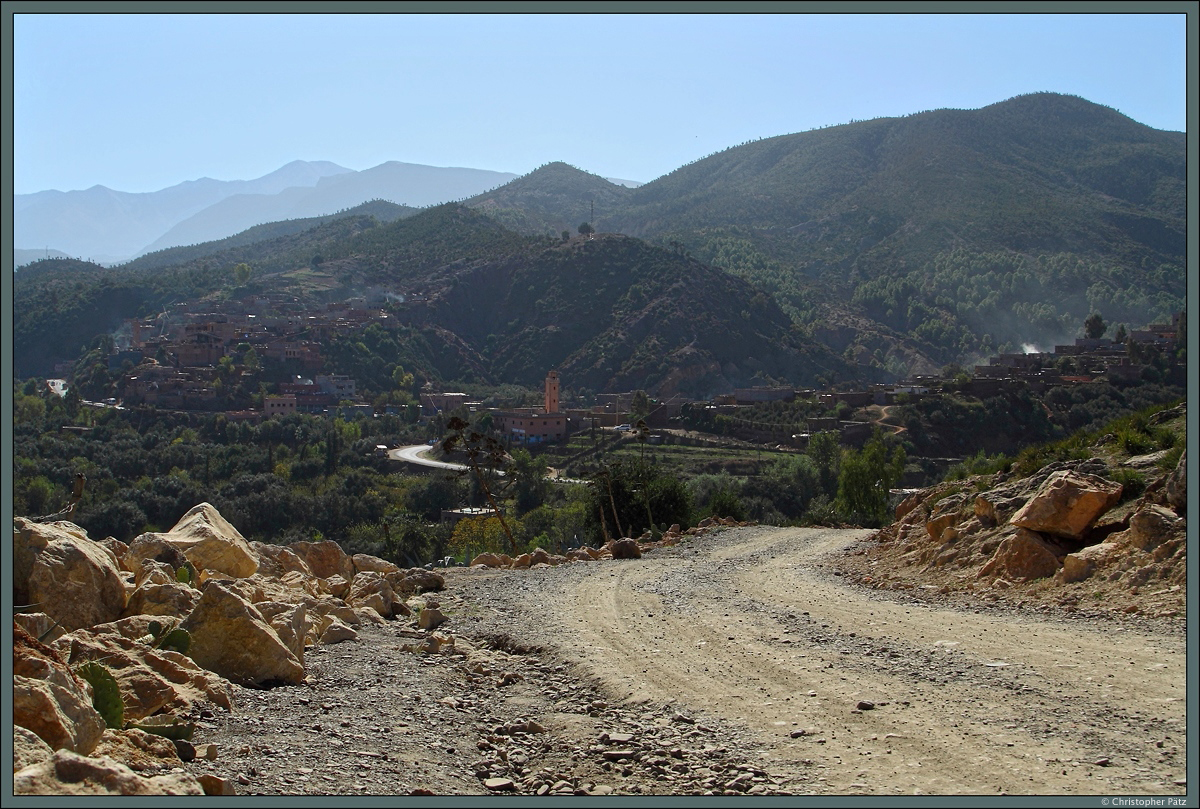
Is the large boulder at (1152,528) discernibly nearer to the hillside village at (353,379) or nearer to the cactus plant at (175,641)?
the cactus plant at (175,641)

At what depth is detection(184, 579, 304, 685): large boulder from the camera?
21.0 ft

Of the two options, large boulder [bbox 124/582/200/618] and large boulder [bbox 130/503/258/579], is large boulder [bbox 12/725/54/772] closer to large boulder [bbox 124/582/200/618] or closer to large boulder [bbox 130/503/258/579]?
large boulder [bbox 124/582/200/618]

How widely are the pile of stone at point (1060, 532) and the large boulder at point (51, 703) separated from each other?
23.8 feet

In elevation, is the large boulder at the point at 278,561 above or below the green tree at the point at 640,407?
above

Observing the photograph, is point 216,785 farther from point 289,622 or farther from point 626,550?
point 626,550

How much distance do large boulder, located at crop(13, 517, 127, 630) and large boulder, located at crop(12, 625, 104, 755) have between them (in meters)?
1.96

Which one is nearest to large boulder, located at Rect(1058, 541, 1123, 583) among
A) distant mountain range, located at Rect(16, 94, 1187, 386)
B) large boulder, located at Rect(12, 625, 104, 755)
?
large boulder, located at Rect(12, 625, 104, 755)

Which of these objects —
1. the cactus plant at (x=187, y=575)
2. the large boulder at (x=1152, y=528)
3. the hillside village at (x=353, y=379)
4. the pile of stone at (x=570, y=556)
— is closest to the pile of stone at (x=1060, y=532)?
the large boulder at (x=1152, y=528)

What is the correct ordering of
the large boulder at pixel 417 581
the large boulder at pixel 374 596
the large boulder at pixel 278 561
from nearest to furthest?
the large boulder at pixel 374 596 → the large boulder at pixel 278 561 → the large boulder at pixel 417 581

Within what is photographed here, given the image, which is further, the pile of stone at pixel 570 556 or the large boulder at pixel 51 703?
the pile of stone at pixel 570 556

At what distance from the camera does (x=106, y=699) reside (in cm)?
468

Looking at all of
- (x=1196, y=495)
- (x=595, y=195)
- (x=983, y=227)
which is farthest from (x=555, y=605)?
(x=595, y=195)

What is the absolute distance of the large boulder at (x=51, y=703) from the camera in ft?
13.3

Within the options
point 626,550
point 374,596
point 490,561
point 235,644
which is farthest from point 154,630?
point 626,550
